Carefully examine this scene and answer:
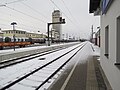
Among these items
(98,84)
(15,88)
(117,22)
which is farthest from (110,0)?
(15,88)

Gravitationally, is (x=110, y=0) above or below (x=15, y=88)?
above

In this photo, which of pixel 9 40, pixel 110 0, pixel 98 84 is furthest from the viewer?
pixel 9 40

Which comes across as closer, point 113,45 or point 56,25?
point 113,45

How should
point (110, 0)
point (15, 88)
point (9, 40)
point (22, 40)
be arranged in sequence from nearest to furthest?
point (110, 0), point (15, 88), point (9, 40), point (22, 40)

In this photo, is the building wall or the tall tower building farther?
the tall tower building

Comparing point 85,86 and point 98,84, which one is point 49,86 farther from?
point 98,84

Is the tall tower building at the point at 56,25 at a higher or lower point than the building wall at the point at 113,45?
higher

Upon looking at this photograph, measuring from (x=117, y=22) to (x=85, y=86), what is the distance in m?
2.91

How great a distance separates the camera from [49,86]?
688 cm

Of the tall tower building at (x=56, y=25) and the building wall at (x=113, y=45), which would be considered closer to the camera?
the building wall at (x=113, y=45)

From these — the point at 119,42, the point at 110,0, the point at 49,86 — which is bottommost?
the point at 49,86

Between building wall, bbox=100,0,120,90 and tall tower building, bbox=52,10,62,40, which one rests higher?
tall tower building, bbox=52,10,62,40

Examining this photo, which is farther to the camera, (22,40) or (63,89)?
(22,40)

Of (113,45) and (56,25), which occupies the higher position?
(56,25)
